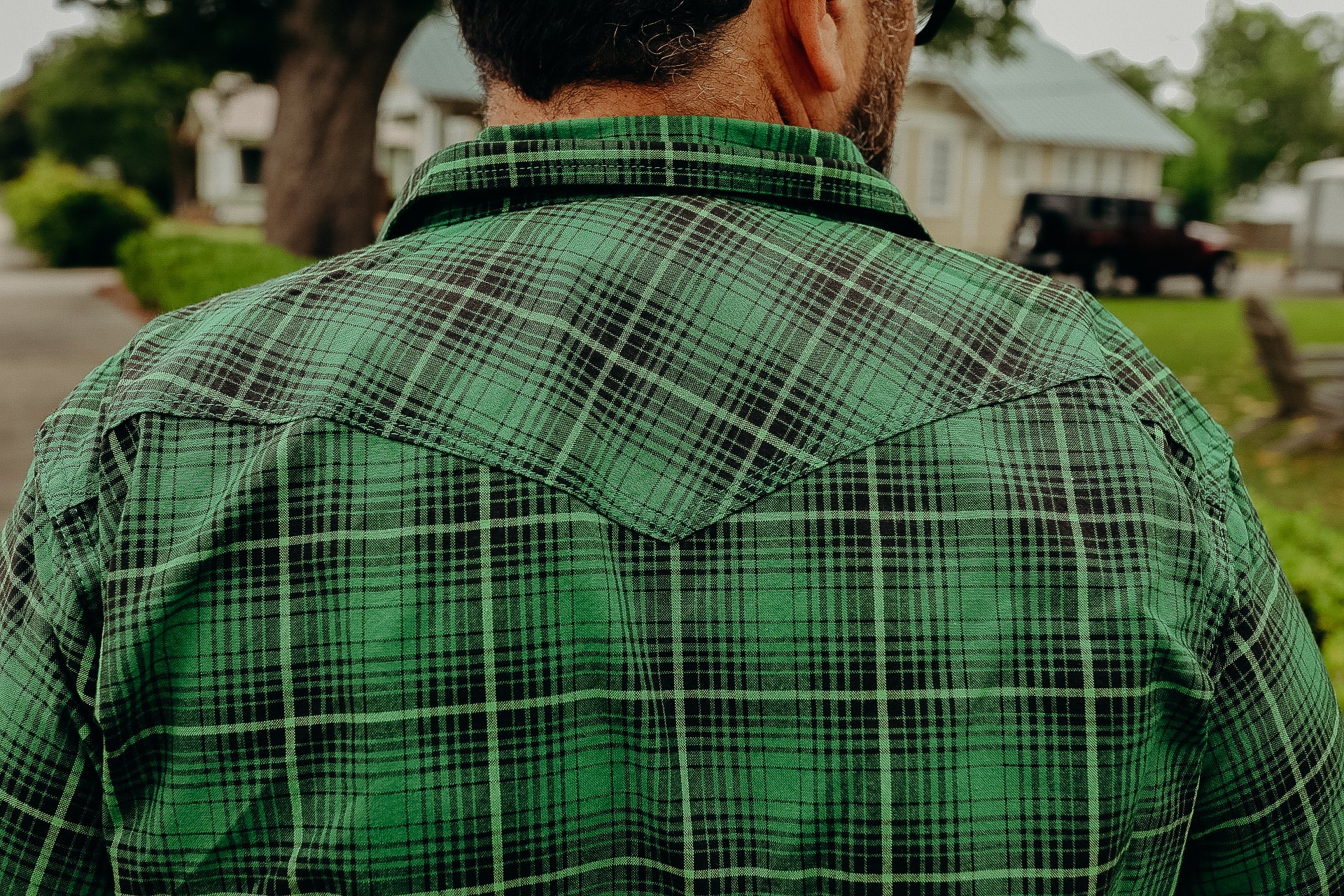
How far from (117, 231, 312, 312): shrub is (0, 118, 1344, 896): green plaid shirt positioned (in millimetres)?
6120

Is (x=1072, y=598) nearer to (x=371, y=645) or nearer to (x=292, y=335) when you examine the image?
(x=371, y=645)

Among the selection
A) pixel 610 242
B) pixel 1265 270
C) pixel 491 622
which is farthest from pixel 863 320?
pixel 1265 270

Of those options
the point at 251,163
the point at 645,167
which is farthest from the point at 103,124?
the point at 645,167

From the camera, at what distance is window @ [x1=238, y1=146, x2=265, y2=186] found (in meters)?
41.7

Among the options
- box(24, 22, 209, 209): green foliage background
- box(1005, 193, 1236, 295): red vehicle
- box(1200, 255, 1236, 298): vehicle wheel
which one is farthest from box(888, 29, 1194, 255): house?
box(24, 22, 209, 209): green foliage background

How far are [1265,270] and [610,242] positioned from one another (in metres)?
38.7

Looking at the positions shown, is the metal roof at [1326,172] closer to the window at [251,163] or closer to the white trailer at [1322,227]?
the white trailer at [1322,227]

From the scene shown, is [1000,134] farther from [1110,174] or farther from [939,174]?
[1110,174]

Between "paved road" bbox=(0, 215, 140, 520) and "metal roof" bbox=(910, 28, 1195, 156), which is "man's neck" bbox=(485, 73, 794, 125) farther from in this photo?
"metal roof" bbox=(910, 28, 1195, 156)

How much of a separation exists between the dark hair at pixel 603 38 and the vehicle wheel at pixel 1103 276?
79.4 ft

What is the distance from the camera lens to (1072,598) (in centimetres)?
98

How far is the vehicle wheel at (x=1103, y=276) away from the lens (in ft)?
77.8

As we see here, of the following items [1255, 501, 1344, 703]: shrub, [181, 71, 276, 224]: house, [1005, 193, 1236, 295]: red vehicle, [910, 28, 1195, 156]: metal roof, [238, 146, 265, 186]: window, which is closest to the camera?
[1255, 501, 1344, 703]: shrub

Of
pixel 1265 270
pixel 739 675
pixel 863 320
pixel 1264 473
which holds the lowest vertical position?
pixel 1265 270
